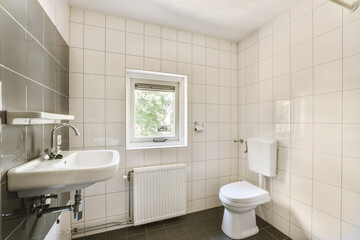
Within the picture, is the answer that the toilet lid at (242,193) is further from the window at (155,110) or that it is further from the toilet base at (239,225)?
the window at (155,110)

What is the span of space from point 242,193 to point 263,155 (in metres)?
0.46

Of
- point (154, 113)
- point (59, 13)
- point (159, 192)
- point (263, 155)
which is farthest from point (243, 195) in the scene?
point (59, 13)

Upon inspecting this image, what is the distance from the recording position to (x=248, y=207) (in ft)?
4.92

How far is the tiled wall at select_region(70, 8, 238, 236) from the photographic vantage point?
1.59m

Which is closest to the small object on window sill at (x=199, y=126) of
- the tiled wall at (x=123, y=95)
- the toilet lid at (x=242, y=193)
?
the tiled wall at (x=123, y=95)

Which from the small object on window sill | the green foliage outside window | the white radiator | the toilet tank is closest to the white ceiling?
the green foliage outside window

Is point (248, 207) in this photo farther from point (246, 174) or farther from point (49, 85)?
point (49, 85)

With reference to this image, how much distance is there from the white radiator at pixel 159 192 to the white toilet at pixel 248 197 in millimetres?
477

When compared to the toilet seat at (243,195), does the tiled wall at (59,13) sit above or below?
above

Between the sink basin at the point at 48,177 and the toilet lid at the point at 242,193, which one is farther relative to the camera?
the toilet lid at the point at 242,193

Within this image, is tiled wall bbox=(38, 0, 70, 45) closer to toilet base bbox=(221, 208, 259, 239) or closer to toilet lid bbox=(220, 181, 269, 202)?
toilet lid bbox=(220, 181, 269, 202)

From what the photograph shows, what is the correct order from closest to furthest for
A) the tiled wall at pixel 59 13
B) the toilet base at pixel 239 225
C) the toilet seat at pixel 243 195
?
the tiled wall at pixel 59 13 → the toilet seat at pixel 243 195 → the toilet base at pixel 239 225

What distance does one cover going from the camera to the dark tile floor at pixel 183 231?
1.58 m

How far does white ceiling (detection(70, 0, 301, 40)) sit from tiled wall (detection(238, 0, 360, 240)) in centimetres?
19
